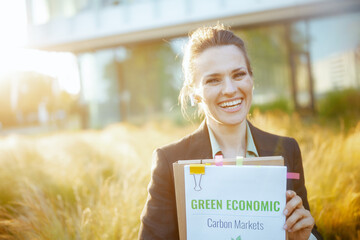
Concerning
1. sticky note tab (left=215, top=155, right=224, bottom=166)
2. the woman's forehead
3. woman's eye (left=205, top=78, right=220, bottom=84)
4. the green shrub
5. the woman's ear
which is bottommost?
the green shrub

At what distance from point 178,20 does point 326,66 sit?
4621 mm

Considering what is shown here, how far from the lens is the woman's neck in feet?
5.67

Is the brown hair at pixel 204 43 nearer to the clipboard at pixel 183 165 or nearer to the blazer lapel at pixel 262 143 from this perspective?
the blazer lapel at pixel 262 143

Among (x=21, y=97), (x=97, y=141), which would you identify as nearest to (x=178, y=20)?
(x=97, y=141)

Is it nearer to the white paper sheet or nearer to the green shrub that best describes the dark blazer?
the white paper sheet

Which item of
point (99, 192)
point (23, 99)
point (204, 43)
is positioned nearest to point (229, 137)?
point (204, 43)

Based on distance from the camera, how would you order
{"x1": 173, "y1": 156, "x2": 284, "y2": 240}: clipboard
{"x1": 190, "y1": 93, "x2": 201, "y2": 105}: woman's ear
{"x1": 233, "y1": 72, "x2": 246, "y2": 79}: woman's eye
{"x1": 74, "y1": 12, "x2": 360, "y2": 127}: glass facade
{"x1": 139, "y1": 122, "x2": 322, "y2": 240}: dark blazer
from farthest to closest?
{"x1": 74, "y1": 12, "x2": 360, "y2": 127}: glass facade
{"x1": 190, "y1": 93, "x2": 201, "y2": 105}: woman's ear
{"x1": 233, "y1": 72, "x2": 246, "y2": 79}: woman's eye
{"x1": 139, "y1": 122, "x2": 322, "y2": 240}: dark blazer
{"x1": 173, "y1": 156, "x2": 284, "y2": 240}: clipboard

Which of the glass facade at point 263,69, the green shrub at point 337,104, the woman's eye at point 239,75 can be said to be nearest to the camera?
the woman's eye at point 239,75

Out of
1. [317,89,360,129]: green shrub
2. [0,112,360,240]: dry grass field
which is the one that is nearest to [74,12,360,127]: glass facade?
[317,89,360,129]: green shrub

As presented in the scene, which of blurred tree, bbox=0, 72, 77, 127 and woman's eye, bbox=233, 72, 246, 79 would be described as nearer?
woman's eye, bbox=233, 72, 246, 79

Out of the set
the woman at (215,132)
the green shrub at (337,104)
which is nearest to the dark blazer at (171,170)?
the woman at (215,132)

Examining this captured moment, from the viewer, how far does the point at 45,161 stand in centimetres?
455

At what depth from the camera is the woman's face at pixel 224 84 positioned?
1.62 meters

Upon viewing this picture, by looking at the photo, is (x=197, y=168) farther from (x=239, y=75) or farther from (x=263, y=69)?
(x=263, y=69)
